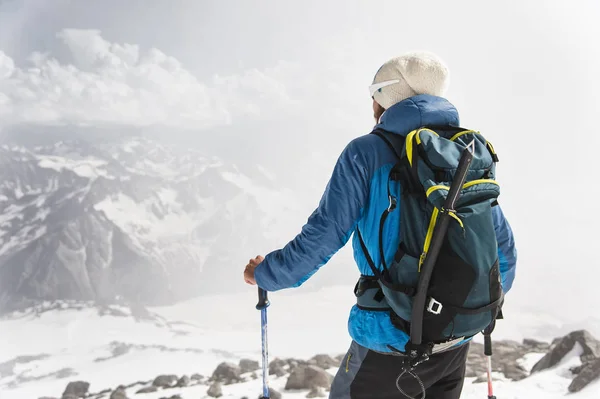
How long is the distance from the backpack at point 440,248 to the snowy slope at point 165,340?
278cm

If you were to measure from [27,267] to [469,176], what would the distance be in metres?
7.96

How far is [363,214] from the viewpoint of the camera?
104 cm

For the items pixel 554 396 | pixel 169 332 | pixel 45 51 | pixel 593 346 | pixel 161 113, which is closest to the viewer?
pixel 554 396

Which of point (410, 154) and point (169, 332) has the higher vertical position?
point (410, 154)

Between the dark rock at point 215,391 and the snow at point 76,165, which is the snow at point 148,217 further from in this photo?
the dark rock at point 215,391

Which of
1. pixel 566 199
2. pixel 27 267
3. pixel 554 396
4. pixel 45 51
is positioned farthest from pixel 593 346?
pixel 45 51

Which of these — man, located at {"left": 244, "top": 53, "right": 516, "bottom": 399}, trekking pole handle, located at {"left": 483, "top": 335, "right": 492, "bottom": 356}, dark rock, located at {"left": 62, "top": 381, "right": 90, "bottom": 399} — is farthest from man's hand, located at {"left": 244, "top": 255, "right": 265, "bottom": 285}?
dark rock, located at {"left": 62, "top": 381, "right": 90, "bottom": 399}

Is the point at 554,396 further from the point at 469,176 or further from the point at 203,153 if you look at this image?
the point at 203,153

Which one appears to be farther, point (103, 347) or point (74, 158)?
point (74, 158)

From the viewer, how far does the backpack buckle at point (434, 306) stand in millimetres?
940

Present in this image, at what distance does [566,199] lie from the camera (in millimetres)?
8500

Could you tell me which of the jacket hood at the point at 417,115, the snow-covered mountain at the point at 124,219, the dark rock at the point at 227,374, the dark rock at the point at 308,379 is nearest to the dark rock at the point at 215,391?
the dark rock at the point at 227,374

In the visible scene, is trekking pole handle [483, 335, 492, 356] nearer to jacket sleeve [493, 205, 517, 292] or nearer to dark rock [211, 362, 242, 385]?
jacket sleeve [493, 205, 517, 292]

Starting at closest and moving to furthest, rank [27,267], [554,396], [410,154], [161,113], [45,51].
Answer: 1. [410,154]
2. [554,396]
3. [27,267]
4. [45,51]
5. [161,113]
